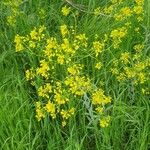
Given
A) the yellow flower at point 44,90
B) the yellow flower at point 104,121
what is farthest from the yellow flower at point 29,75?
the yellow flower at point 104,121

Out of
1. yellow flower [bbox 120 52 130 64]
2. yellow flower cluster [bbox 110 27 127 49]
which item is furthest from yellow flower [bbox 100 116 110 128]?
yellow flower cluster [bbox 110 27 127 49]

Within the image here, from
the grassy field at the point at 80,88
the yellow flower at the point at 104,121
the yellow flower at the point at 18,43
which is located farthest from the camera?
the yellow flower at the point at 18,43

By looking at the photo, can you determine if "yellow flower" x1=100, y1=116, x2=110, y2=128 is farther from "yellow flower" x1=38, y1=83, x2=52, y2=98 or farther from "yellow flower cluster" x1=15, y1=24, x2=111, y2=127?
"yellow flower" x1=38, y1=83, x2=52, y2=98

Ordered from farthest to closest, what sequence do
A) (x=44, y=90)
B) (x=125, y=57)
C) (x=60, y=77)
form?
1. (x=60, y=77)
2. (x=125, y=57)
3. (x=44, y=90)

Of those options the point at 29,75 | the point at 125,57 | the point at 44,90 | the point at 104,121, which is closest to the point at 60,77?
the point at 29,75

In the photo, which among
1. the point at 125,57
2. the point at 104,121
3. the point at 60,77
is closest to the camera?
the point at 104,121

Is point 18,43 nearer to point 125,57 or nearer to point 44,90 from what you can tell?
point 44,90

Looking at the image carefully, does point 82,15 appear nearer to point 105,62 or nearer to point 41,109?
point 105,62

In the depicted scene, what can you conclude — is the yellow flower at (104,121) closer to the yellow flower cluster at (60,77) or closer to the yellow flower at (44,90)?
the yellow flower cluster at (60,77)

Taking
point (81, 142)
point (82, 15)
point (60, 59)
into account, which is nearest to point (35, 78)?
point (60, 59)
